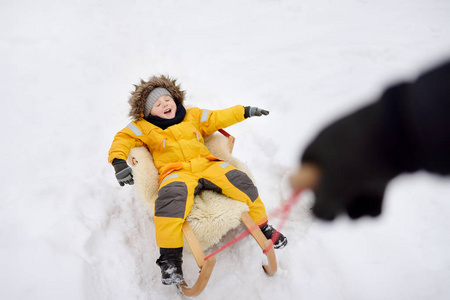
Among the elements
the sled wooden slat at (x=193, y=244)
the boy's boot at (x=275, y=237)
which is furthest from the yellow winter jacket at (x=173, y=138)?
the boy's boot at (x=275, y=237)

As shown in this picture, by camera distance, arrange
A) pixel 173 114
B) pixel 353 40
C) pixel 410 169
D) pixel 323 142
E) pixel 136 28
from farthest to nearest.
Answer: pixel 136 28
pixel 353 40
pixel 323 142
pixel 173 114
pixel 410 169

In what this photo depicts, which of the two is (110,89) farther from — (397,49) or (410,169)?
(397,49)

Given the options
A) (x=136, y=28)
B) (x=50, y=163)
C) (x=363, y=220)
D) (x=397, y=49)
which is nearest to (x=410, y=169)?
(x=363, y=220)

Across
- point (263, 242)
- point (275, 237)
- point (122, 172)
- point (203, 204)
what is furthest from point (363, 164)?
point (122, 172)

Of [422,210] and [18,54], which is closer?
[422,210]

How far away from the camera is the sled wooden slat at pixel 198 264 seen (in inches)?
43.9

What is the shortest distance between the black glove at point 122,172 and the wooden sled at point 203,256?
1.46ft

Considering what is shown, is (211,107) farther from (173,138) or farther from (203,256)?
(203,256)

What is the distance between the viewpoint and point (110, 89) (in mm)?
2451

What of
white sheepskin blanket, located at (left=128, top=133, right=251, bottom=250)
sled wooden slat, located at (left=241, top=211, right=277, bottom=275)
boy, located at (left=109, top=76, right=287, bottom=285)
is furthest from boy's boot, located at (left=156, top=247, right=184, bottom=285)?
sled wooden slat, located at (left=241, top=211, right=277, bottom=275)

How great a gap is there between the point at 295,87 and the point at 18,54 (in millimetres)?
2693

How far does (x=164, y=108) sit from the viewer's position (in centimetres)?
162

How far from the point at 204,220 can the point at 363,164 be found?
3.75ft

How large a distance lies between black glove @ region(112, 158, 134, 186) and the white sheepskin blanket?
0.04 meters
